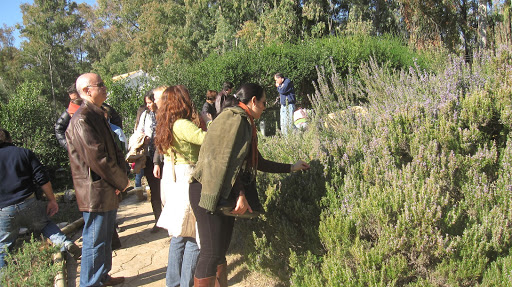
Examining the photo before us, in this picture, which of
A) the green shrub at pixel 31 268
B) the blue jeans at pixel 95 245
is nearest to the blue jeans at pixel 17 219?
the green shrub at pixel 31 268

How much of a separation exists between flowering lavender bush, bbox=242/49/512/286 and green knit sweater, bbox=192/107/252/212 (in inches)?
31.6

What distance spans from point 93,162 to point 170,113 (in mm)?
676

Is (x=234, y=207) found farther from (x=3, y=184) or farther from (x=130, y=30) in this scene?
(x=130, y=30)

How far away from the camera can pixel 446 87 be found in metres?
3.52

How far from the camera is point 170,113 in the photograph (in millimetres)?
2988

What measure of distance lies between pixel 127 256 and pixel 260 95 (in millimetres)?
2658

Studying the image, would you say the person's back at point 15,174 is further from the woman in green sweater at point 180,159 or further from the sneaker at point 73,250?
the woman in green sweater at point 180,159

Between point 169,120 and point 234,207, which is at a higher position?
point 169,120

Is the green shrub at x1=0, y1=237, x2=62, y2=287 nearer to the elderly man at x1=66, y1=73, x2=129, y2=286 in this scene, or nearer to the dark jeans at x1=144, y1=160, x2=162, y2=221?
the elderly man at x1=66, y1=73, x2=129, y2=286

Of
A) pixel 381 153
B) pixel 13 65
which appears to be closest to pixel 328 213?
pixel 381 153

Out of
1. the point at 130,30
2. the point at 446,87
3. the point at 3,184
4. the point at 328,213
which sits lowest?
the point at 328,213

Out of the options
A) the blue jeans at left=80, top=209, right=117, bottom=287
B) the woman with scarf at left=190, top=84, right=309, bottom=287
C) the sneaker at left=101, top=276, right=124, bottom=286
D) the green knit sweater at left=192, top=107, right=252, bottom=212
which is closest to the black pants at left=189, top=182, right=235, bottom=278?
the woman with scarf at left=190, top=84, right=309, bottom=287

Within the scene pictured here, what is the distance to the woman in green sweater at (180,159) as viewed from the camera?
294cm

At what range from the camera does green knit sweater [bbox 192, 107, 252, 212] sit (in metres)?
2.37
